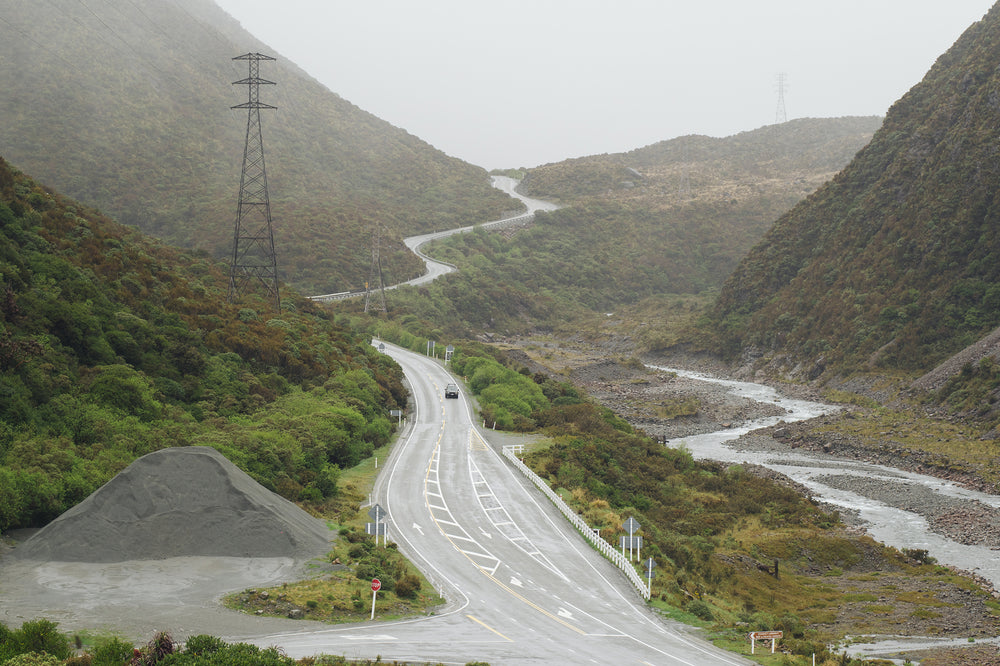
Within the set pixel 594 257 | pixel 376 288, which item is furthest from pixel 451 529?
pixel 594 257

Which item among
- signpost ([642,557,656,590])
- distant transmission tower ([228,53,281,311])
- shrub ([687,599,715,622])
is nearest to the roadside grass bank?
signpost ([642,557,656,590])

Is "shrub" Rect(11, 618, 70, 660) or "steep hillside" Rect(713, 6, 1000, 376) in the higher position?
"steep hillside" Rect(713, 6, 1000, 376)

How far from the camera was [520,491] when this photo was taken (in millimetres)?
41562

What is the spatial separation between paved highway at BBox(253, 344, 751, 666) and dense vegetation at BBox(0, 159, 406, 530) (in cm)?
438

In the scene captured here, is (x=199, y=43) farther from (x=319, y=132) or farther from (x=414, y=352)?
(x=414, y=352)

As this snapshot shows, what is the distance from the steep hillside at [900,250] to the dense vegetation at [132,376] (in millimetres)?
51443

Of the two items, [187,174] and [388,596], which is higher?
[187,174]

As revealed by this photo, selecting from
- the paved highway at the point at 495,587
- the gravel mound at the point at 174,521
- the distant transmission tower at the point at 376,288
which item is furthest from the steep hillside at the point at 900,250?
the gravel mound at the point at 174,521

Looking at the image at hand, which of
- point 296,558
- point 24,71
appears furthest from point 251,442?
point 24,71

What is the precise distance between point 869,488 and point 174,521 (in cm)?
4164

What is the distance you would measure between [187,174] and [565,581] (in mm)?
123601

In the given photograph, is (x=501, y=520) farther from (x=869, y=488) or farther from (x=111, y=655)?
(x=869, y=488)

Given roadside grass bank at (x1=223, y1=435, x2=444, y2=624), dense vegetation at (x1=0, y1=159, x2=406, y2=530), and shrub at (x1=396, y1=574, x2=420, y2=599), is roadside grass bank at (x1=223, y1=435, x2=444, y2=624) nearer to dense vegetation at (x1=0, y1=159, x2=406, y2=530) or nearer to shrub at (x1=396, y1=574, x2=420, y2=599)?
shrub at (x1=396, y1=574, x2=420, y2=599)

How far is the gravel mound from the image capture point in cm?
2598
